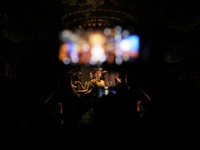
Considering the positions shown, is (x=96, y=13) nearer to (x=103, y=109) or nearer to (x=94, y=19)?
(x=94, y=19)

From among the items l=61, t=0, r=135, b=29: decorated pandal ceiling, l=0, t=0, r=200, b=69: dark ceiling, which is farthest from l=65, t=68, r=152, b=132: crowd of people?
l=0, t=0, r=200, b=69: dark ceiling

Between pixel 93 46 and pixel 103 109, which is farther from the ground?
pixel 93 46

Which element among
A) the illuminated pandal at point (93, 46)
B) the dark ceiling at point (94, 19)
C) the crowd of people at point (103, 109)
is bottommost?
the crowd of people at point (103, 109)

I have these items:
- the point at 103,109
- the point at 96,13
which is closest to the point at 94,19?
the point at 96,13

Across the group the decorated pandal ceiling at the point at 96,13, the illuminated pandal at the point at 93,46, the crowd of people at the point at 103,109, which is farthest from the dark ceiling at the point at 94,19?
the crowd of people at the point at 103,109

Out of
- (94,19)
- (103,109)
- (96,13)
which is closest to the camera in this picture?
(103,109)

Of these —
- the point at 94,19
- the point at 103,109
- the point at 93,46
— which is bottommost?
the point at 103,109

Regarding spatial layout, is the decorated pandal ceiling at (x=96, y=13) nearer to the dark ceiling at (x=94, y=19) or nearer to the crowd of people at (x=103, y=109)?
the dark ceiling at (x=94, y=19)

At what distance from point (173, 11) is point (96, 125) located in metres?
3.25

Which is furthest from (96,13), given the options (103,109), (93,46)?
(103,109)

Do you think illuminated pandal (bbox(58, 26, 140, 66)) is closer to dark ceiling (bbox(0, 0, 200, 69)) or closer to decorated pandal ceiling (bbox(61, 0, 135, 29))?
dark ceiling (bbox(0, 0, 200, 69))

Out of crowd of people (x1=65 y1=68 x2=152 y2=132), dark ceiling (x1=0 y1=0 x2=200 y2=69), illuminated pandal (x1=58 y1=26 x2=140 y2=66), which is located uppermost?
dark ceiling (x1=0 y1=0 x2=200 y2=69)

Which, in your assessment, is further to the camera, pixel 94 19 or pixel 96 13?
pixel 94 19

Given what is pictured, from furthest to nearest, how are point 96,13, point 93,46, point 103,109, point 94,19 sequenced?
point 93,46 < point 94,19 < point 96,13 < point 103,109
